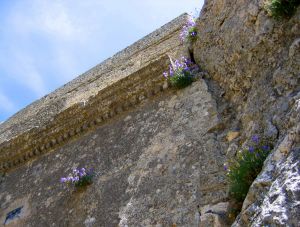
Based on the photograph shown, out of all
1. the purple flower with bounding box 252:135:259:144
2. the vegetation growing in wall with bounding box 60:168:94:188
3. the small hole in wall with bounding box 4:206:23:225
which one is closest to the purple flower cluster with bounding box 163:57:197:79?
the vegetation growing in wall with bounding box 60:168:94:188

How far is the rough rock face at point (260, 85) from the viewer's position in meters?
2.55

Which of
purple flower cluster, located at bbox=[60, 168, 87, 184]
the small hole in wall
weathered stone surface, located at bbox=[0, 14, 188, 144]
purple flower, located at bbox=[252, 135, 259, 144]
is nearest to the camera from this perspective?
purple flower, located at bbox=[252, 135, 259, 144]

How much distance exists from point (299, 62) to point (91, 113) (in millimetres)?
3267

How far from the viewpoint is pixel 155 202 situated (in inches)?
169

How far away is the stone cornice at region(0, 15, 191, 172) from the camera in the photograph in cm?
565

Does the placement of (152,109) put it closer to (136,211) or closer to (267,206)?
(136,211)

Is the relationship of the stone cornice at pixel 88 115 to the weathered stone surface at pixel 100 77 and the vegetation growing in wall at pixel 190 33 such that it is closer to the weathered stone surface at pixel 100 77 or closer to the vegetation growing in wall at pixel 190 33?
the weathered stone surface at pixel 100 77

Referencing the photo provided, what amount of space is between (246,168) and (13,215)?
12.0 feet

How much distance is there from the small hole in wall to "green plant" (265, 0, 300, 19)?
4.01 meters

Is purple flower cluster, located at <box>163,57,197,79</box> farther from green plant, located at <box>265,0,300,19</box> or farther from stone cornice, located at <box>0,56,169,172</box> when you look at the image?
green plant, located at <box>265,0,300,19</box>

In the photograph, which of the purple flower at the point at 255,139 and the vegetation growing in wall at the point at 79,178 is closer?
the purple flower at the point at 255,139

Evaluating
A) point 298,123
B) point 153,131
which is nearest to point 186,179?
point 153,131

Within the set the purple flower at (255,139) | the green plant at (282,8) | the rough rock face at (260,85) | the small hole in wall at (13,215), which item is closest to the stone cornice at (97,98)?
the rough rock face at (260,85)

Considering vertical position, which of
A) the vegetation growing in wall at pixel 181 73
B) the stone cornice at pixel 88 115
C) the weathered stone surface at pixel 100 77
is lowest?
the vegetation growing in wall at pixel 181 73
